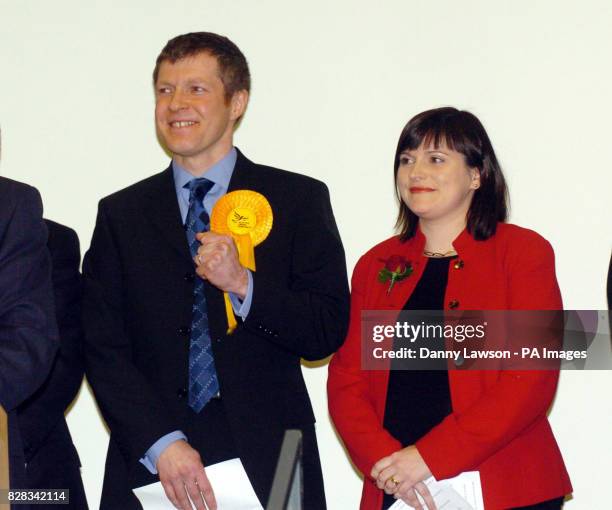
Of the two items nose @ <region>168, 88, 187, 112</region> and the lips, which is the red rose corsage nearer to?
the lips

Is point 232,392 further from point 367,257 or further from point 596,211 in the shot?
point 596,211

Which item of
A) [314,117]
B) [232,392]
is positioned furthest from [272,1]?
[232,392]

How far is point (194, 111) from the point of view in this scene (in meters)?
3.50

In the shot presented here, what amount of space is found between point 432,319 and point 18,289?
49.6 inches

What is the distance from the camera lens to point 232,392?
3.21m

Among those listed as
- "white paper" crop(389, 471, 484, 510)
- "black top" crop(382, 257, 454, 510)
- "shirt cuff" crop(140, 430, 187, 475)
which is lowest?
"white paper" crop(389, 471, 484, 510)

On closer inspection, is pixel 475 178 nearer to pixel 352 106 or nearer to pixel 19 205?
pixel 352 106

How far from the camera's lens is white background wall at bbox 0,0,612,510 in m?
4.14

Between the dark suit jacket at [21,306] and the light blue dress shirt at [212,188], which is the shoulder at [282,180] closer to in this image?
the light blue dress shirt at [212,188]

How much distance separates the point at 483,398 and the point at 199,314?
2.86 ft

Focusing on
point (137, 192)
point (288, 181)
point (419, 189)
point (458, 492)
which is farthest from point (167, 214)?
point (458, 492)

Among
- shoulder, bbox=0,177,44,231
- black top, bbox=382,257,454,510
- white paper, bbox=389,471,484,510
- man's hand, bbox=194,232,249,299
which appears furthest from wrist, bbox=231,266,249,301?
white paper, bbox=389,471,484,510

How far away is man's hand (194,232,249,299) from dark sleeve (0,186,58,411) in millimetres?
486

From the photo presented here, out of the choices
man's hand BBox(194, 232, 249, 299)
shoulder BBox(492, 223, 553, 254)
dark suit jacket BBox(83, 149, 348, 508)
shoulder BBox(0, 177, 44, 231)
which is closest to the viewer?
shoulder BBox(0, 177, 44, 231)
